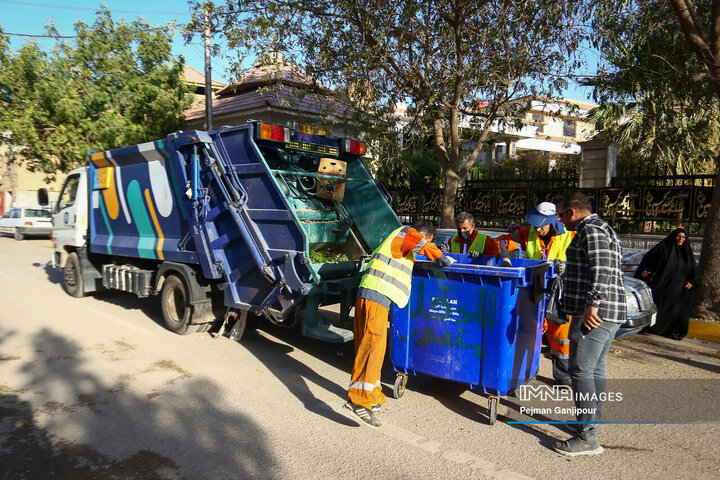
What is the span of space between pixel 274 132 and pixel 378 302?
228cm

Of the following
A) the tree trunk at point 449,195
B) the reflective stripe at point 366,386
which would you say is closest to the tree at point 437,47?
the tree trunk at point 449,195

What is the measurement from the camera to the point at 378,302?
148 inches

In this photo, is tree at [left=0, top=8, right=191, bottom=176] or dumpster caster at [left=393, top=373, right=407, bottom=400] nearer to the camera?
dumpster caster at [left=393, top=373, right=407, bottom=400]

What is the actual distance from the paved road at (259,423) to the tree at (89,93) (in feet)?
35.8

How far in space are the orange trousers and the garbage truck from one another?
98cm

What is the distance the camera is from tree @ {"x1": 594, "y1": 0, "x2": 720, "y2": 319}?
648 centimetres

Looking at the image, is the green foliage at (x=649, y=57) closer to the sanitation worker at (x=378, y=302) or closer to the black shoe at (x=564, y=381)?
the black shoe at (x=564, y=381)

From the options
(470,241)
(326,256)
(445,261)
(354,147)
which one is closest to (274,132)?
(354,147)

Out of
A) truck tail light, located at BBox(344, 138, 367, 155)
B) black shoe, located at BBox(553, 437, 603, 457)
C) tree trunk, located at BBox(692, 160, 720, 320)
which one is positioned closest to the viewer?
black shoe, located at BBox(553, 437, 603, 457)

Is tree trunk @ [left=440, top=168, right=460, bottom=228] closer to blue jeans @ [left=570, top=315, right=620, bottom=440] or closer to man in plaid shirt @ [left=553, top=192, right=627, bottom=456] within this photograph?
man in plaid shirt @ [left=553, top=192, right=627, bottom=456]

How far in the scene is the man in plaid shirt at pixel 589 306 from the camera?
126 inches

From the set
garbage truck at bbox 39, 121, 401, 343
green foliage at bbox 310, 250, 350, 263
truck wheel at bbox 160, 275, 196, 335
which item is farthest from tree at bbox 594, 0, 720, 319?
truck wheel at bbox 160, 275, 196, 335

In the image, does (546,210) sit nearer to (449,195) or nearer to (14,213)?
(449,195)

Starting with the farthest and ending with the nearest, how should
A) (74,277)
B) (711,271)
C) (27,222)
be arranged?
(27,222) < (74,277) < (711,271)
